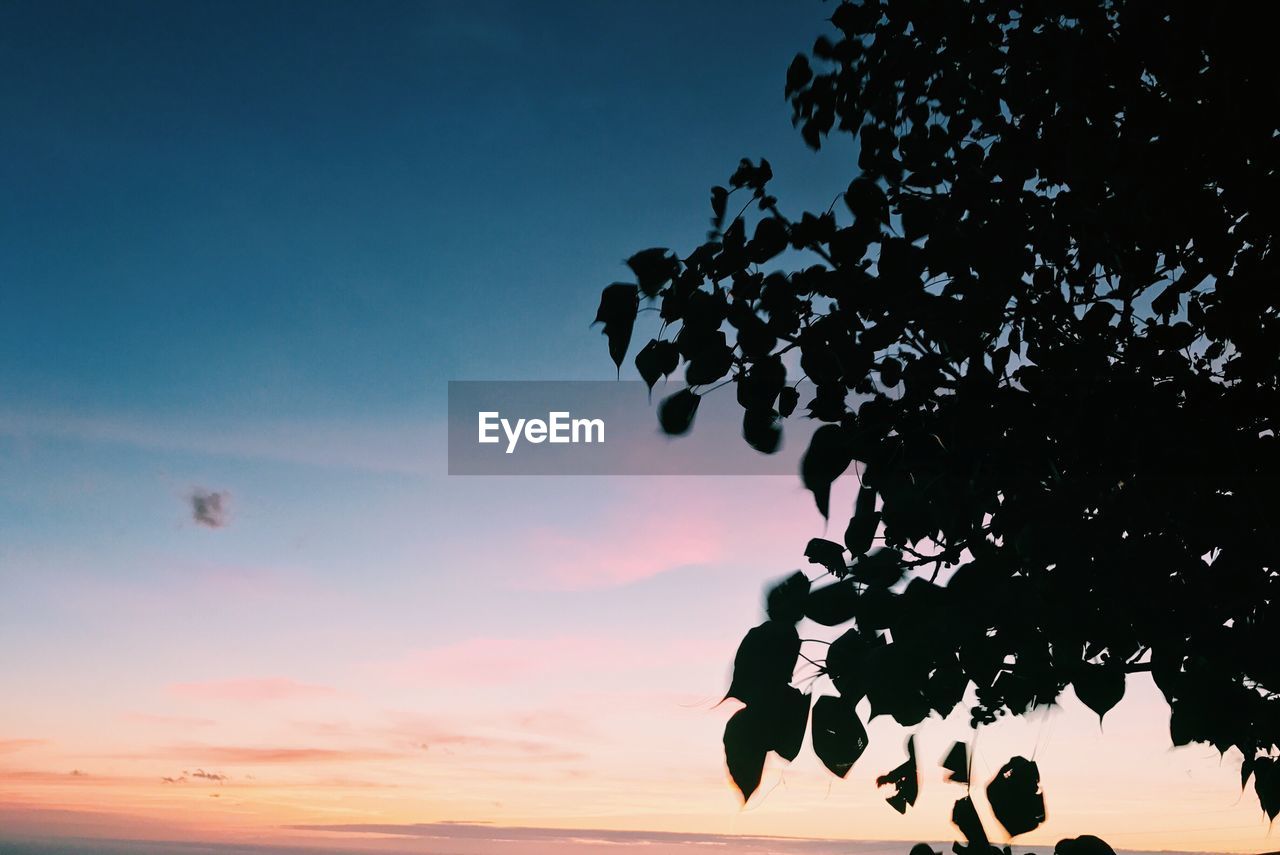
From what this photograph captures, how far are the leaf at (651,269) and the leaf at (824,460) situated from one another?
2.69 feet

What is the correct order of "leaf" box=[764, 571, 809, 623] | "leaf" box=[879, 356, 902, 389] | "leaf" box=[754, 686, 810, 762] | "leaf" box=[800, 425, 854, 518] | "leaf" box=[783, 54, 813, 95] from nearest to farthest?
"leaf" box=[754, 686, 810, 762], "leaf" box=[764, 571, 809, 623], "leaf" box=[800, 425, 854, 518], "leaf" box=[879, 356, 902, 389], "leaf" box=[783, 54, 813, 95]

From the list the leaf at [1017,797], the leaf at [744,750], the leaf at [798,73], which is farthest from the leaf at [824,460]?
the leaf at [798,73]

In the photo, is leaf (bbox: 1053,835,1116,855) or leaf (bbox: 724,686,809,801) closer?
leaf (bbox: 724,686,809,801)

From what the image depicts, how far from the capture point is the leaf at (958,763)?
3.91 meters

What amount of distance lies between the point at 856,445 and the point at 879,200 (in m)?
0.99

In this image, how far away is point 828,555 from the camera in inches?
152

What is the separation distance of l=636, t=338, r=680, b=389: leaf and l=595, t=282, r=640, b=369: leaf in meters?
0.23

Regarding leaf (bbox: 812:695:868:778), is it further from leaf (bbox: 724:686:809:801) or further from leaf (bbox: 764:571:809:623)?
leaf (bbox: 764:571:809:623)

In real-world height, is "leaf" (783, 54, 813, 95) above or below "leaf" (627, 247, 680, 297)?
above

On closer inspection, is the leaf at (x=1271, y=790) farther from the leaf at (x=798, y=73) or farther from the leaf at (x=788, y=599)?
the leaf at (x=798, y=73)

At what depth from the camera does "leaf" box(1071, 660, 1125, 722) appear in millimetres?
3559

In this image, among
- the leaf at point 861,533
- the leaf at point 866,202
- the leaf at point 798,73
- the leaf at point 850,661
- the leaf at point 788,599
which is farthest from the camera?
the leaf at point 798,73

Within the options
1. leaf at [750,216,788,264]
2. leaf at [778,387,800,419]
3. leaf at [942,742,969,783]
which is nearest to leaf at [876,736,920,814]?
leaf at [942,742,969,783]

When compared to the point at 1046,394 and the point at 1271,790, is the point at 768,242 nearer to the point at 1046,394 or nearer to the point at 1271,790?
the point at 1046,394
